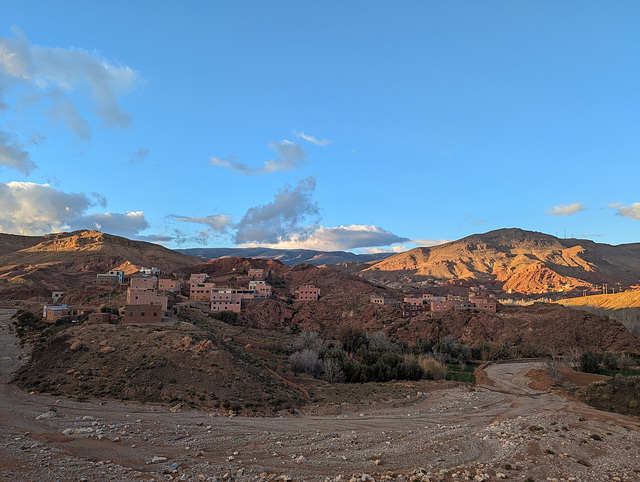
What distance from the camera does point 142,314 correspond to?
38.4 meters

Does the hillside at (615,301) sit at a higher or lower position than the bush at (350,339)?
higher

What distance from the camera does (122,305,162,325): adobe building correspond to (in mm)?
37844

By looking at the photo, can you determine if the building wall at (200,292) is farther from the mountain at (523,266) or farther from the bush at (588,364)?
the mountain at (523,266)

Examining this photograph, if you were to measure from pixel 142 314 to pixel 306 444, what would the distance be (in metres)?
26.9

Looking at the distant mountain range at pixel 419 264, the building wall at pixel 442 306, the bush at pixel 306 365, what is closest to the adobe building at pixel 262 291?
the building wall at pixel 442 306

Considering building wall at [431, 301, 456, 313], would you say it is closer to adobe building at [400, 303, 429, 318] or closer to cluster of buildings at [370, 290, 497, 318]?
cluster of buildings at [370, 290, 497, 318]

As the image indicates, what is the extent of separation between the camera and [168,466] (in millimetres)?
13820

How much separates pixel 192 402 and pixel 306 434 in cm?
783

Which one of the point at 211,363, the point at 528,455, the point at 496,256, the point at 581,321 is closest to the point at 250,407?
the point at 211,363

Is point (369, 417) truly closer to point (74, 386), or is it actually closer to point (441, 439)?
point (441, 439)

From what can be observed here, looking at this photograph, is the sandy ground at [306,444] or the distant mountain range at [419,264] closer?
the sandy ground at [306,444]

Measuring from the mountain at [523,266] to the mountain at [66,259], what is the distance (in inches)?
3324

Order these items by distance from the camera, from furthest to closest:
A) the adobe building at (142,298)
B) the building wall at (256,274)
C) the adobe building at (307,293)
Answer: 1. the building wall at (256,274)
2. the adobe building at (307,293)
3. the adobe building at (142,298)

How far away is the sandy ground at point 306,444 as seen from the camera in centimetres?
1381
